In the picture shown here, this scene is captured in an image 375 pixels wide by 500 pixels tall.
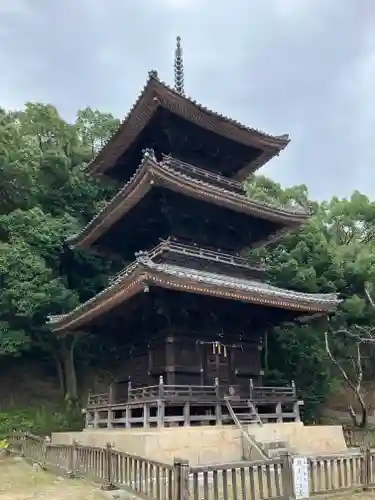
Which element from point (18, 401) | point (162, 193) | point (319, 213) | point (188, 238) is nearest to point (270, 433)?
point (188, 238)

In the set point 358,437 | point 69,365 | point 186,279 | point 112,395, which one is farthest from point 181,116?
point 358,437

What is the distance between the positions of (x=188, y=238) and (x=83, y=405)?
38.2ft

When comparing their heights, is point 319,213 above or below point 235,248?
above

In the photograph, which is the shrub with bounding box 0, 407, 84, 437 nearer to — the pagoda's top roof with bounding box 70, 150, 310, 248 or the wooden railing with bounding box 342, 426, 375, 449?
the pagoda's top roof with bounding box 70, 150, 310, 248

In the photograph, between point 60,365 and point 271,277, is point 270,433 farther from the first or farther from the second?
point 60,365

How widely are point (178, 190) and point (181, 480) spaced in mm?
Result: 10353

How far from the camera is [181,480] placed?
679cm

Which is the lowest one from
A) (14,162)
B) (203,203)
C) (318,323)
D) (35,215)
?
(318,323)

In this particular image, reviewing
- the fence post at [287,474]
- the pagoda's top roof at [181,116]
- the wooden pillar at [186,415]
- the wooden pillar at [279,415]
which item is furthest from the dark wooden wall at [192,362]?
the pagoda's top roof at [181,116]

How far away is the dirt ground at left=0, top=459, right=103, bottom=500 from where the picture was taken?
902 centimetres

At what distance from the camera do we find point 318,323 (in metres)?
26.5

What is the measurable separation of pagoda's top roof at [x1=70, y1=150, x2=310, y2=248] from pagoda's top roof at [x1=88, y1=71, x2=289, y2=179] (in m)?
1.69

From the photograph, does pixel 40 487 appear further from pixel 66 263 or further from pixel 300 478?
pixel 66 263

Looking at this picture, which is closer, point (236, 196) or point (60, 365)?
point (236, 196)
